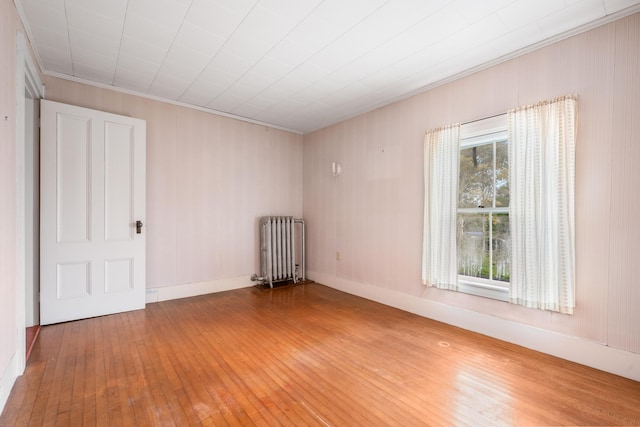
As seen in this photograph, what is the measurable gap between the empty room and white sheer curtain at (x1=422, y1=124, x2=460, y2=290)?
0.07ft

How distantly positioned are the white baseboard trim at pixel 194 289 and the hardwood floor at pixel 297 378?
0.69 meters

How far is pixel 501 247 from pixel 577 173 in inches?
36.1

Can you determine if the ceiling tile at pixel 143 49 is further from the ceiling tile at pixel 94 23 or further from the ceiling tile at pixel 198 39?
the ceiling tile at pixel 198 39

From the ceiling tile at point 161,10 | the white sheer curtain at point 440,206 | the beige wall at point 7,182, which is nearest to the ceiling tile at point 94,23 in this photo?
the ceiling tile at point 161,10

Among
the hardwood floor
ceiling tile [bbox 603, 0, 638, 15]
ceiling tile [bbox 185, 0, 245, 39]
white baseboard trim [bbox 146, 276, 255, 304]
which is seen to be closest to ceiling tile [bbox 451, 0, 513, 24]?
ceiling tile [bbox 603, 0, 638, 15]

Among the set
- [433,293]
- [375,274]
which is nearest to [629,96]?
[433,293]

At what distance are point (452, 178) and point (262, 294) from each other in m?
3.08

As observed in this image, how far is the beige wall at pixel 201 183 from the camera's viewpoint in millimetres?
3924

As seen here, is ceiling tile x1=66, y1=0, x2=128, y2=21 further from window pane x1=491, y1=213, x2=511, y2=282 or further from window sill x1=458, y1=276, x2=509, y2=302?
window sill x1=458, y1=276, x2=509, y2=302

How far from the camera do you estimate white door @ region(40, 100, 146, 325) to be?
3119 millimetres

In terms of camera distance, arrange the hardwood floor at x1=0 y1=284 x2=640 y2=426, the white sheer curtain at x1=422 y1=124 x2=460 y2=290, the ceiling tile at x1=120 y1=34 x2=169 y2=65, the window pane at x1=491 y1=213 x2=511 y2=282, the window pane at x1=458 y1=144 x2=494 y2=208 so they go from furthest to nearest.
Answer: the white sheer curtain at x1=422 y1=124 x2=460 y2=290
the window pane at x1=458 y1=144 x2=494 y2=208
the window pane at x1=491 y1=213 x2=511 y2=282
the ceiling tile at x1=120 y1=34 x2=169 y2=65
the hardwood floor at x1=0 y1=284 x2=640 y2=426

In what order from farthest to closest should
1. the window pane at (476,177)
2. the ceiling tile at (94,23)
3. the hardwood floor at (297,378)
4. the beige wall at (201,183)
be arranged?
the beige wall at (201,183) < the window pane at (476,177) < the ceiling tile at (94,23) < the hardwood floor at (297,378)

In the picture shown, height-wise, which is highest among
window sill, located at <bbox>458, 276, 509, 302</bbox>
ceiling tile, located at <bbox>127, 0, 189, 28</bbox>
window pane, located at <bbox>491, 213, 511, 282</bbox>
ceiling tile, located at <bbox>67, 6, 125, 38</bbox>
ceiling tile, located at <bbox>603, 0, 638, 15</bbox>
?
ceiling tile, located at <bbox>67, 6, 125, 38</bbox>

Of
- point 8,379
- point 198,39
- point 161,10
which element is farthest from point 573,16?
point 8,379
